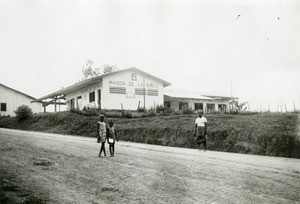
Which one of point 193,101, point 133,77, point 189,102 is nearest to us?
point 133,77

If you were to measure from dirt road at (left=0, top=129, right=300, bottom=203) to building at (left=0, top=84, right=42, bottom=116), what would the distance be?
34.8 m

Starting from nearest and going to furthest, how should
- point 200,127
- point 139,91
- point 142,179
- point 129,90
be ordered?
point 142,179 → point 200,127 → point 129,90 → point 139,91

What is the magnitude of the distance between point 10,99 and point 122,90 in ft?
→ 66.8

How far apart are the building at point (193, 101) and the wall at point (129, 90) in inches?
95.1

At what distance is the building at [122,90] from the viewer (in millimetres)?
32375

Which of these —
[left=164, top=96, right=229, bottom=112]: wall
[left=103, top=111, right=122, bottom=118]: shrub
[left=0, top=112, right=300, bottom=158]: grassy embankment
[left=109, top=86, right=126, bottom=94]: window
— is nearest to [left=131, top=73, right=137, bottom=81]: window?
[left=109, top=86, right=126, bottom=94]: window

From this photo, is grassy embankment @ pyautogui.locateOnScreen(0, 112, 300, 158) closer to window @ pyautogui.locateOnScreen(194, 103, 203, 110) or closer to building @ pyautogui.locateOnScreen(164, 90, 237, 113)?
building @ pyautogui.locateOnScreen(164, 90, 237, 113)

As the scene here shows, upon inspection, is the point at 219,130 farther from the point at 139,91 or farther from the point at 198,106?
the point at 198,106

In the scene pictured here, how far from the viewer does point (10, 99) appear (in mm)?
46500

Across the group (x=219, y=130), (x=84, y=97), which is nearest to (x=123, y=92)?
(x=84, y=97)

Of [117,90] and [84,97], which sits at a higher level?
[117,90]

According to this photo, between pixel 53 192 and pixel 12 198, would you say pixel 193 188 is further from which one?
pixel 12 198

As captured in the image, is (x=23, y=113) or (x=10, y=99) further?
(x=10, y=99)

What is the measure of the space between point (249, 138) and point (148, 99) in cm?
1870
